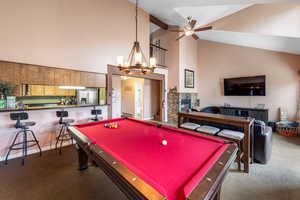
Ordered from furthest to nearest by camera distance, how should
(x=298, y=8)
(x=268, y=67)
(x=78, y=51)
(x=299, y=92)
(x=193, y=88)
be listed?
(x=193, y=88), (x=268, y=67), (x=299, y=92), (x=78, y=51), (x=298, y=8)

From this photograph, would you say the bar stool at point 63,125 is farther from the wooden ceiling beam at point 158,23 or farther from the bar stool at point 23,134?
the wooden ceiling beam at point 158,23

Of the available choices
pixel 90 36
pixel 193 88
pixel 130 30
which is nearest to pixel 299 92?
pixel 193 88

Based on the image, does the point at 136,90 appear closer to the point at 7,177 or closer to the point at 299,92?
the point at 7,177

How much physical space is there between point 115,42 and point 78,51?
4.12ft

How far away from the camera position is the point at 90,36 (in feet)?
12.8

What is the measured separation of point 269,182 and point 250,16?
15.1 feet

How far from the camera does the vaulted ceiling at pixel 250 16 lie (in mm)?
3389

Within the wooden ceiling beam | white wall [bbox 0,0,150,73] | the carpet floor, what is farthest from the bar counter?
the wooden ceiling beam

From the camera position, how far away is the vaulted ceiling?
3.39 metres

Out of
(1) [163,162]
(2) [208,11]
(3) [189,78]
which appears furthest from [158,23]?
(1) [163,162]

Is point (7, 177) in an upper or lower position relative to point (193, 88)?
lower

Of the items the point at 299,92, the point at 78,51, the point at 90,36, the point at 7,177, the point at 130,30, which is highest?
the point at 130,30

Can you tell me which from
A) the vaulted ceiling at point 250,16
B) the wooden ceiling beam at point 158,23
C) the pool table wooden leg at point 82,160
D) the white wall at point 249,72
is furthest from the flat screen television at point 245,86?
the pool table wooden leg at point 82,160

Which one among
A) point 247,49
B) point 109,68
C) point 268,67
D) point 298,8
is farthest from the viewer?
point 247,49
